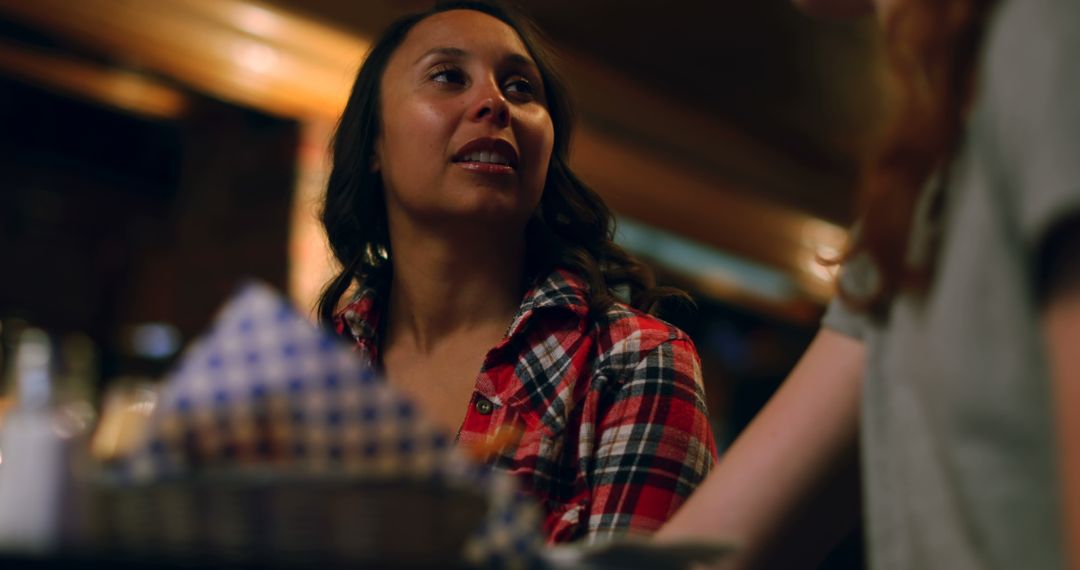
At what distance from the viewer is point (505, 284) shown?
65.4 inches

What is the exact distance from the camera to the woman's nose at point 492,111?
1582 mm

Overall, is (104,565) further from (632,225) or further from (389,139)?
(632,225)

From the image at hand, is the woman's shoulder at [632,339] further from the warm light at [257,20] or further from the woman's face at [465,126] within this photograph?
the warm light at [257,20]

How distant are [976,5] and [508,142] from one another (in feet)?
3.33

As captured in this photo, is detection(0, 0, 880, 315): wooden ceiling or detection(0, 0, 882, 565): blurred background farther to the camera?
detection(0, 0, 882, 565): blurred background

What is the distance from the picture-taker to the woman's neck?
1643 mm

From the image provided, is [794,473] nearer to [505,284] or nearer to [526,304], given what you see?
[526,304]

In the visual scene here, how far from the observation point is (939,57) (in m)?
0.61

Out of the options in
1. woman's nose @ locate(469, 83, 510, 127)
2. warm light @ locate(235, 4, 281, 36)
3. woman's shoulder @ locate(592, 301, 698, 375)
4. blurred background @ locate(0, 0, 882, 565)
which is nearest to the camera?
woman's shoulder @ locate(592, 301, 698, 375)

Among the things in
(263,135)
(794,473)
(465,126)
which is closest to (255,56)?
(263,135)

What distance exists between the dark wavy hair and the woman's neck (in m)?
0.06

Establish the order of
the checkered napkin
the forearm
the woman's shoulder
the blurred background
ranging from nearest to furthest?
the forearm < the checkered napkin < the woman's shoulder < the blurred background

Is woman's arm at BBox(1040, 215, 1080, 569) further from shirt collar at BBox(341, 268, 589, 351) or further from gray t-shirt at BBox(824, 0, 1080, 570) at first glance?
shirt collar at BBox(341, 268, 589, 351)

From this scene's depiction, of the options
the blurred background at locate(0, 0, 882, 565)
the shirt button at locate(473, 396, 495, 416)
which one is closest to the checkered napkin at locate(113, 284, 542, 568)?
the shirt button at locate(473, 396, 495, 416)
